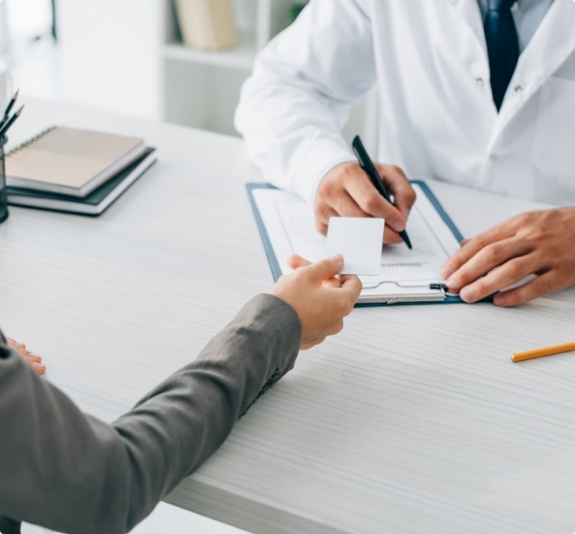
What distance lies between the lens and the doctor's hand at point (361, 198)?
1030mm

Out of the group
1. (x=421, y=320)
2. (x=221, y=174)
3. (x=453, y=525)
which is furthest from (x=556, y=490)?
(x=221, y=174)

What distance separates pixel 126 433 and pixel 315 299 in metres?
0.24

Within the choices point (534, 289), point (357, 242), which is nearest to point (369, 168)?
point (357, 242)

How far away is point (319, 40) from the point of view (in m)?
1.41

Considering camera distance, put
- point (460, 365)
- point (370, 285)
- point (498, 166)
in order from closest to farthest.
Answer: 1. point (460, 365)
2. point (370, 285)
3. point (498, 166)

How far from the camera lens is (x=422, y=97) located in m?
1.44

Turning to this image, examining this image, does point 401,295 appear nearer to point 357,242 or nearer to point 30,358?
point 357,242

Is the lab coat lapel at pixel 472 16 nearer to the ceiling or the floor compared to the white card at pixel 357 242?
nearer to the ceiling

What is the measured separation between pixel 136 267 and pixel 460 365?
16.5 inches

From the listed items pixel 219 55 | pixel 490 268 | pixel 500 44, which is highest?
pixel 500 44

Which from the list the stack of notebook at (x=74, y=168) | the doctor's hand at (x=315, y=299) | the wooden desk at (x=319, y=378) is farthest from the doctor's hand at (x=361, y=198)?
the stack of notebook at (x=74, y=168)

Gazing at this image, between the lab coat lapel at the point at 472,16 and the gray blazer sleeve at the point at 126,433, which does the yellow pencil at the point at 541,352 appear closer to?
the gray blazer sleeve at the point at 126,433

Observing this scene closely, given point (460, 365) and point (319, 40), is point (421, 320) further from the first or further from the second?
point (319, 40)

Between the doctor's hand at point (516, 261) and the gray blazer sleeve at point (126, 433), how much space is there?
0.97 feet
